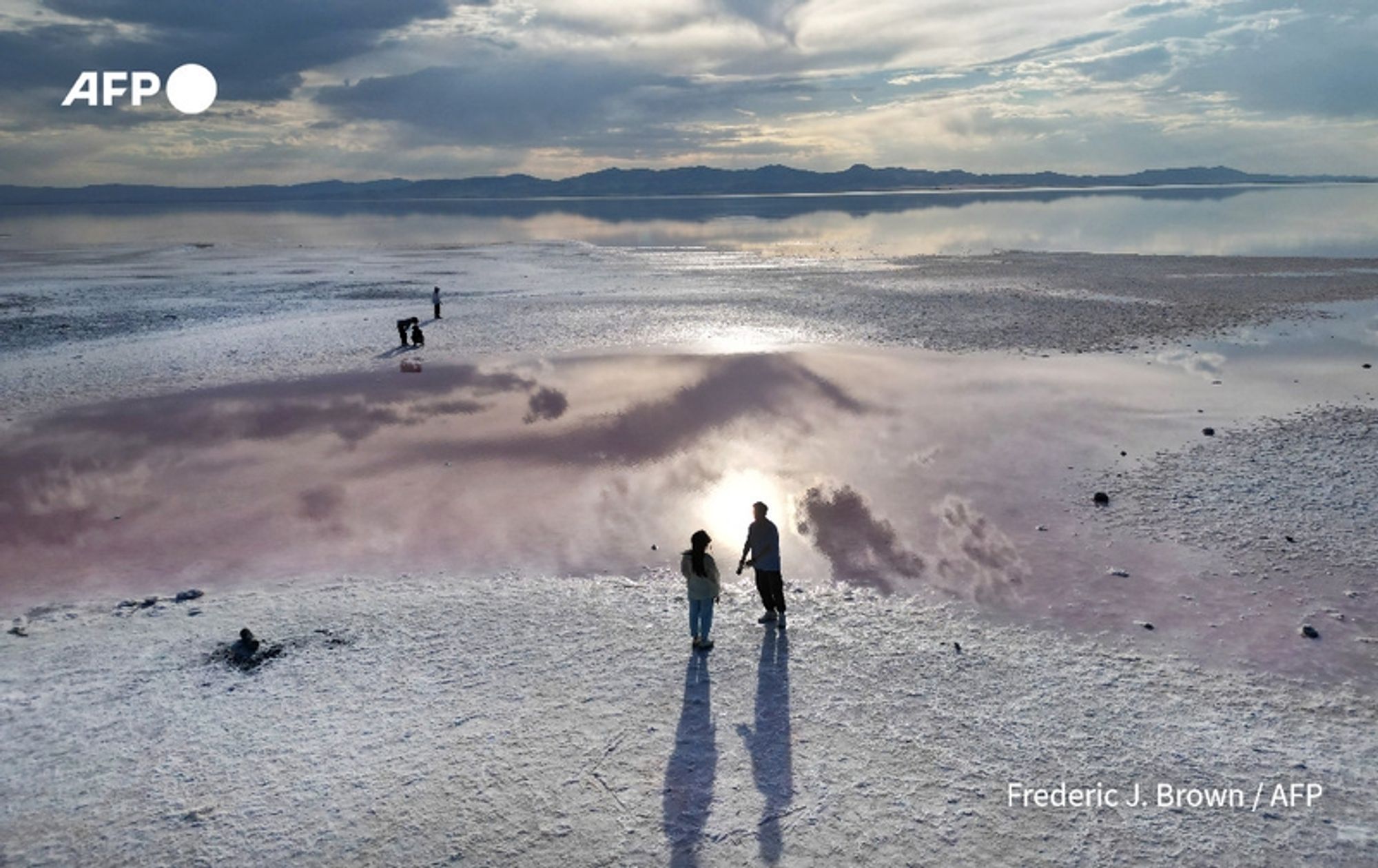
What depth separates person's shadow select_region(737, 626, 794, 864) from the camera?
25.4 ft

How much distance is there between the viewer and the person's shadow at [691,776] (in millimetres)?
7621

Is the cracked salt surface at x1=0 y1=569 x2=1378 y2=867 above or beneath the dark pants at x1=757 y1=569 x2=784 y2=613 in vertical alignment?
beneath

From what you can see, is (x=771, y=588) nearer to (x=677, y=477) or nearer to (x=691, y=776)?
(x=691, y=776)

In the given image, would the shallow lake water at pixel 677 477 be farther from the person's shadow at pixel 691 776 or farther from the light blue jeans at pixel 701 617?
the person's shadow at pixel 691 776

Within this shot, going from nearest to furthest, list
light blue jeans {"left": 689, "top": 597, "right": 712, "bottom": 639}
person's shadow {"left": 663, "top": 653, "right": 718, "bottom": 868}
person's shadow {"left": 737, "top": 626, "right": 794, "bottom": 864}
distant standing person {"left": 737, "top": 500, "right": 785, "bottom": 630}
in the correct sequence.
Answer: person's shadow {"left": 663, "top": 653, "right": 718, "bottom": 868} → person's shadow {"left": 737, "top": 626, "right": 794, "bottom": 864} → light blue jeans {"left": 689, "top": 597, "right": 712, "bottom": 639} → distant standing person {"left": 737, "top": 500, "right": 785, "bottom": 630}

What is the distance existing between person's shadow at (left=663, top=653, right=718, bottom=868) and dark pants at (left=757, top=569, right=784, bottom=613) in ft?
5.42

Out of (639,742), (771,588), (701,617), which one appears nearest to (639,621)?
(701,617)

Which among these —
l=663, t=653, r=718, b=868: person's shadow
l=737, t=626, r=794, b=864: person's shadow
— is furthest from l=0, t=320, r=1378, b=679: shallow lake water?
l=663, t=653, r=718, b=868: person's shadow

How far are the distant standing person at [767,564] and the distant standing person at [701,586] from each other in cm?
74

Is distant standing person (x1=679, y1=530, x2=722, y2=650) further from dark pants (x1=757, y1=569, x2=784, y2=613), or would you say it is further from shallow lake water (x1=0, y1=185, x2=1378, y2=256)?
shallow lake water (x1=0, y1=185, x2=1378, y2=256)

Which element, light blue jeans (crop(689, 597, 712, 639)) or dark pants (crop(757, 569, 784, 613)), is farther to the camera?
dark pants (crop(757, 569, 784, 613))

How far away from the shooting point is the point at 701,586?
34.3ft

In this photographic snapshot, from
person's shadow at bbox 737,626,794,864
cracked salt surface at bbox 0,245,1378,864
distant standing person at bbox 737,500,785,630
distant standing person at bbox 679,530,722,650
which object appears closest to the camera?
person's shadow at bbox 737,626,794,864

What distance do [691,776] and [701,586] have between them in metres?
2.59
